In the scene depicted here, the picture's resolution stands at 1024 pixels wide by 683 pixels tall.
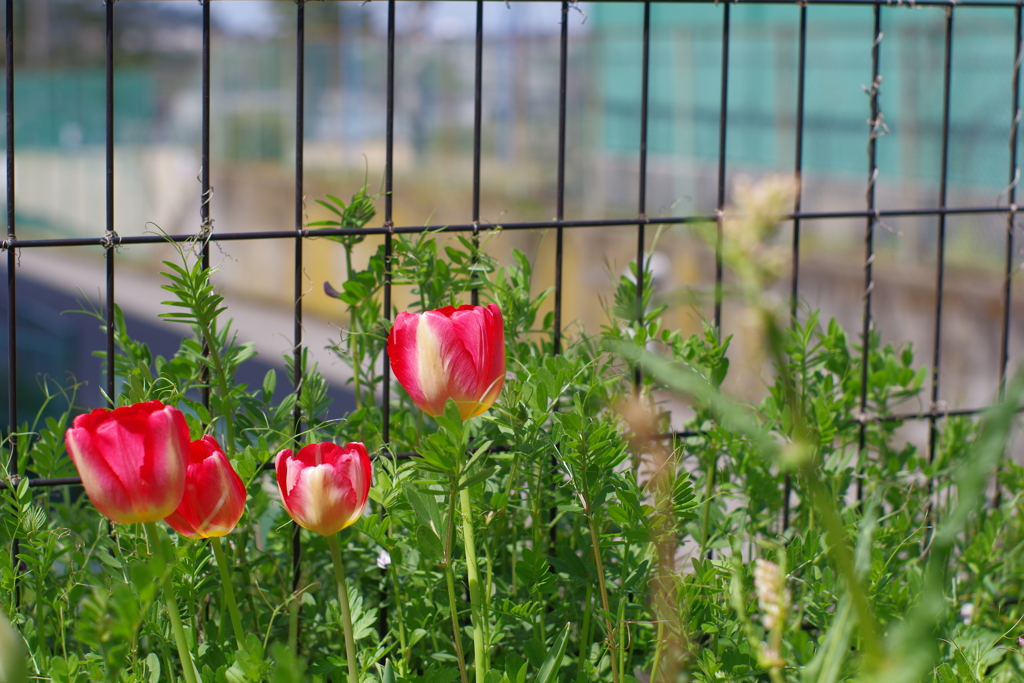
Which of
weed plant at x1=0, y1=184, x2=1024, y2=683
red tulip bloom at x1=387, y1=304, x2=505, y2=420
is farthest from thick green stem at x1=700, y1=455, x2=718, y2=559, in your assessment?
red tulip bloom at x1=387, y1=304, x2=505, y2=420

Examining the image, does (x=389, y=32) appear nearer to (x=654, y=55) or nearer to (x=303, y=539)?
(x=303, y=539)

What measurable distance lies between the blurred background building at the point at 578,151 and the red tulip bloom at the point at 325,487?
20.4 inches

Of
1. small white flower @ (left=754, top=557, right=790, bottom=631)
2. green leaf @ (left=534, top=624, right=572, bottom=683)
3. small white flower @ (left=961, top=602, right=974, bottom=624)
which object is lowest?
small white flower @ (left=961, top=602, right=974, bottom=624)

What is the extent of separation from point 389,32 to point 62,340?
175 inches

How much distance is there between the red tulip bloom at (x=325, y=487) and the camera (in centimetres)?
101

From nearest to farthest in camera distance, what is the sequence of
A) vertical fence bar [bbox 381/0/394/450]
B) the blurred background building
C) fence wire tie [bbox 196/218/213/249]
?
fence wire tie [bbox 196/218/213/249], vertical fence bar [bbox 381/0/394/450], the blurred background building

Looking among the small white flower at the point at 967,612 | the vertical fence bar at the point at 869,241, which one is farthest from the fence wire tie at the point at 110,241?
the small white flower at the point at 967,612

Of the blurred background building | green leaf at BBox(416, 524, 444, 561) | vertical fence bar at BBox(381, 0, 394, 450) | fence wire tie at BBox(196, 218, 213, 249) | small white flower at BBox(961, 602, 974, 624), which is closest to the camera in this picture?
green leaf at BBox(416, 524, 444, 561)

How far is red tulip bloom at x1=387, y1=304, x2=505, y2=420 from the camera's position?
1.05 meters

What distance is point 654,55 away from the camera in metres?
9.48

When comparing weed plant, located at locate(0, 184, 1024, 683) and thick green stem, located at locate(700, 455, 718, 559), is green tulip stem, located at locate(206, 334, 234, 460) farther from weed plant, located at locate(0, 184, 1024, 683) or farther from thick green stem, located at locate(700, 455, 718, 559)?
thick green stem, located at locate(700, 455, 718, 559)

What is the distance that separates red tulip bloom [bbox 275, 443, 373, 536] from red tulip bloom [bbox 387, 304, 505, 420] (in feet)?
0.33

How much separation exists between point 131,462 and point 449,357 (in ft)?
1.09

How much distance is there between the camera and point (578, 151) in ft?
35.6
